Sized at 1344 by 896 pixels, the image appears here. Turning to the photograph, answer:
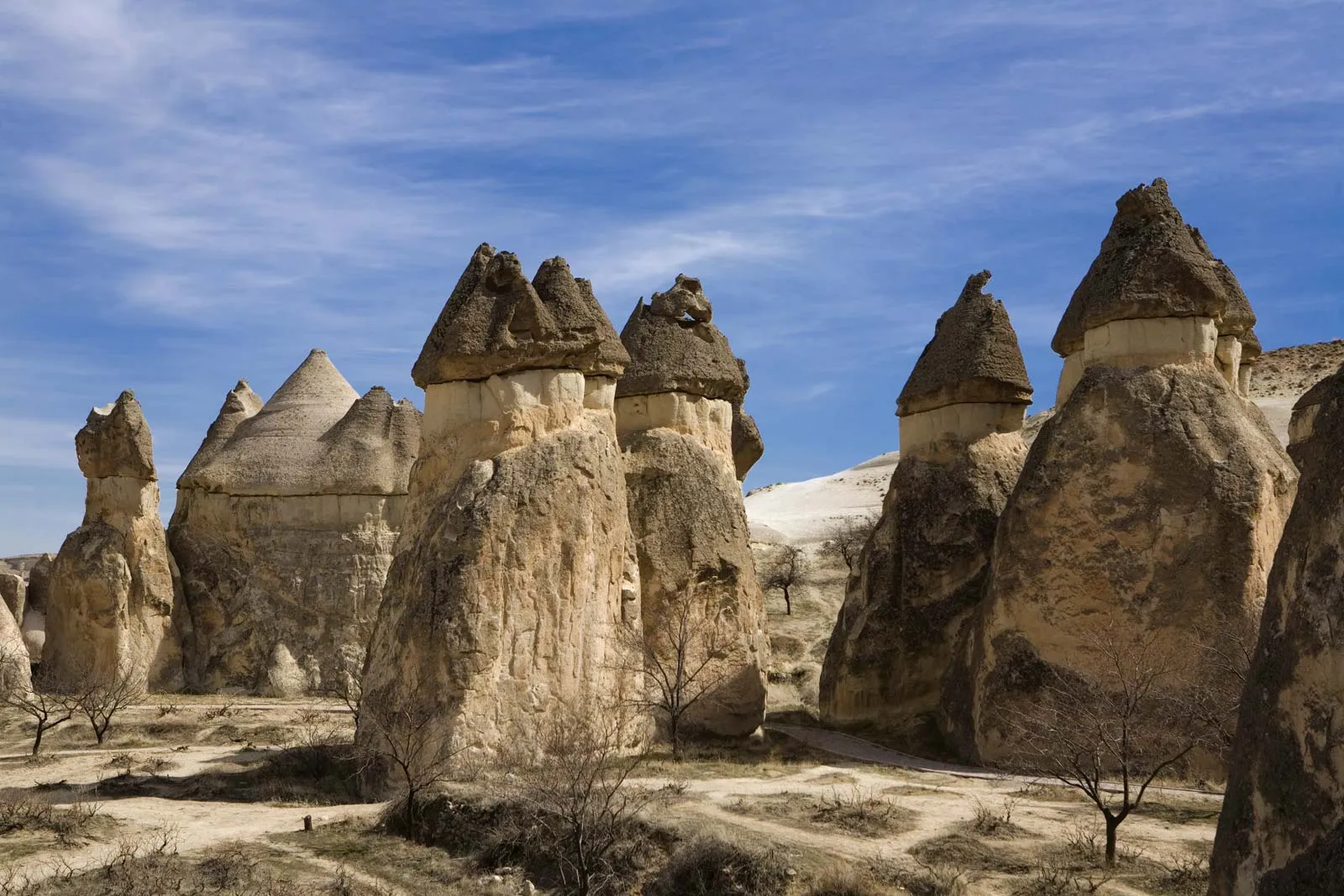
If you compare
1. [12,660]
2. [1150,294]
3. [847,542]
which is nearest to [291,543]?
[12,660]

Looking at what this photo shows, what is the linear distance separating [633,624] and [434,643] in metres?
2.69

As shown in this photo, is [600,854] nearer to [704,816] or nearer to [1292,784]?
[704,816]

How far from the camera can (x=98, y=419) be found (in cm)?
2467

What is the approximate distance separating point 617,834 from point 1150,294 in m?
8.95

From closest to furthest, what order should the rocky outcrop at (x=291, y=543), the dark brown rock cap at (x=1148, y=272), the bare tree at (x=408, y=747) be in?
the bare tree at (x=408, y=747) → the dark brown rock cap at (x=1148, y=272) → the rocky outcrop at (x=291, y=543)

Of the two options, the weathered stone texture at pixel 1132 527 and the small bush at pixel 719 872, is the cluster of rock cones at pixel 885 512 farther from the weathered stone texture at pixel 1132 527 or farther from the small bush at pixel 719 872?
the small bush at pixel 719 872

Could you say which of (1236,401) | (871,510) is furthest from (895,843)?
(871,510)

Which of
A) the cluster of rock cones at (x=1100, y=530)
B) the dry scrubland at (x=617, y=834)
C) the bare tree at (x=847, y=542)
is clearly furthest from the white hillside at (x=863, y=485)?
the dry scrubland at (x=617, y=834)

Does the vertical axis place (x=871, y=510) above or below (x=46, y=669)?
above

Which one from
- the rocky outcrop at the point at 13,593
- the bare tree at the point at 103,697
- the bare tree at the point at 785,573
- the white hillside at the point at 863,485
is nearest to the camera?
the bare tree at the point at 103,697

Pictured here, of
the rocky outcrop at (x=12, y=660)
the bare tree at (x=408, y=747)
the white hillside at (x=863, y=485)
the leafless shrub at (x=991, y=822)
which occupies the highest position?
the white hillside at (x=863, y=485)

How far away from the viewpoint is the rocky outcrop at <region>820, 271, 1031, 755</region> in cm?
1956

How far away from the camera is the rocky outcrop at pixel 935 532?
19.6 metres

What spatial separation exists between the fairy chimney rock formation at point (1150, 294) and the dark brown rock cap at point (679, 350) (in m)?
4.66
